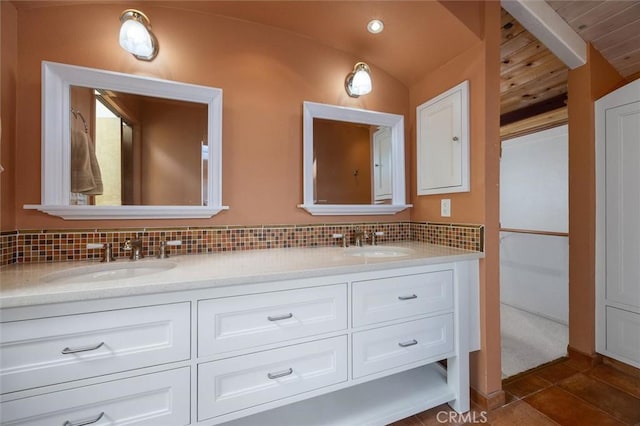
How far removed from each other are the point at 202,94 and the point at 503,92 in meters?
2.59

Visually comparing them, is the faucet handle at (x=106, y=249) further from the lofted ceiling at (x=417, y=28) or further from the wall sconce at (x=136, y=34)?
the lofted ceiling at (x=417, y=28)

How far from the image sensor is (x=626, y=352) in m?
1.69

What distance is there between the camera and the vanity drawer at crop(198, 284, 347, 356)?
0.92 metres

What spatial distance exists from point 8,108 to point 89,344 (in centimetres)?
109

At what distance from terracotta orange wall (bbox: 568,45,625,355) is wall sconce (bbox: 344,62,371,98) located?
1577mm

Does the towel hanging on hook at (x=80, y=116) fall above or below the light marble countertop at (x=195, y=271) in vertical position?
above

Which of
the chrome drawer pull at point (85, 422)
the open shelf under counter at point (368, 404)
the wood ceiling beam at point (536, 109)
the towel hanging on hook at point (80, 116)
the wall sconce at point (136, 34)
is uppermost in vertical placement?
the wood ceiling beam at point (536, 109)

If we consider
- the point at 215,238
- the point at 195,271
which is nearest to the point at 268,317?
the point at 195,271

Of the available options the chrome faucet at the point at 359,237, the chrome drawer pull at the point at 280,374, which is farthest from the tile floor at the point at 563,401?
the chrome faucet at the point at 359,237

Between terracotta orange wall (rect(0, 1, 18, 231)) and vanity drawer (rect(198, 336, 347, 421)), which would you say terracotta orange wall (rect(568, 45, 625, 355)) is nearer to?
vanity drawer (rect(198, 336, 347, 421))

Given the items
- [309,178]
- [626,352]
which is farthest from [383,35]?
[626,352]

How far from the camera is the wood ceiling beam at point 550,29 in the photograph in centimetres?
150

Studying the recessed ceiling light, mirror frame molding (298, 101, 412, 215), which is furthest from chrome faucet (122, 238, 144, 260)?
the recessed ceiling light

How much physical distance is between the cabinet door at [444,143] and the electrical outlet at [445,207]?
68 millimetres
